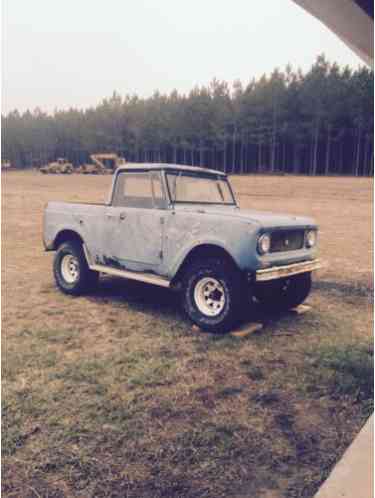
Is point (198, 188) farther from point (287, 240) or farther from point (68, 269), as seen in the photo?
point (68, 269)

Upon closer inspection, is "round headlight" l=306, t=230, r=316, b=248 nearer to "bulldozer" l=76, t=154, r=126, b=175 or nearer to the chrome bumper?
the chrome bumper

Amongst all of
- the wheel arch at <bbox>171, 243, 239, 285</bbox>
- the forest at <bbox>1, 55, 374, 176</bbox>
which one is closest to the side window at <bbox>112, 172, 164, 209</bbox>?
the wheel arch at <bbox>171, 243, 239, 285</bbox>

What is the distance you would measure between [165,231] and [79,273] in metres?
1.73

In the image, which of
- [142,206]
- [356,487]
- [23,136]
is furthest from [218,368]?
[23,136]

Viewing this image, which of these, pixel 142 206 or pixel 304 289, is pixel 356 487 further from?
pixel 142 206

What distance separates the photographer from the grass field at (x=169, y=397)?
2387mm

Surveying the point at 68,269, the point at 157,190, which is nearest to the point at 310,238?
the point at 157,190

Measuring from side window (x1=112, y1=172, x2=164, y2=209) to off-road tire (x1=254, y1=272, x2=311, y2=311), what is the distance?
1730mm

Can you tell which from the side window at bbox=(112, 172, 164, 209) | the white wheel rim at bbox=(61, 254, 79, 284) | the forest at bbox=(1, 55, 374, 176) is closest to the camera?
the side window at bbox=(112, 172, 164, 209)

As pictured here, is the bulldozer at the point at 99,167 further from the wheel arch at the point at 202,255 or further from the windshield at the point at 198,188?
the wheel arch at the point at 202,255

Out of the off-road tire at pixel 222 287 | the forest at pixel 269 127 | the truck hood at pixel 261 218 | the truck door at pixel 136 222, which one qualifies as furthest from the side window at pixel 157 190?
the forest at pixel 269 127

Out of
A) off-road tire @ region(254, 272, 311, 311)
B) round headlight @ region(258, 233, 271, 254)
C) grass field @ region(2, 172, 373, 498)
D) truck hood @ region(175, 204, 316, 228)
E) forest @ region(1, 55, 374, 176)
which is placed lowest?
grass field @ region(2, 172, 373, 498)

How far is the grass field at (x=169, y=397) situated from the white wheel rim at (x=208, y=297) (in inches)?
12.6

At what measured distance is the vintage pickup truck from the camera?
14.5 ft
